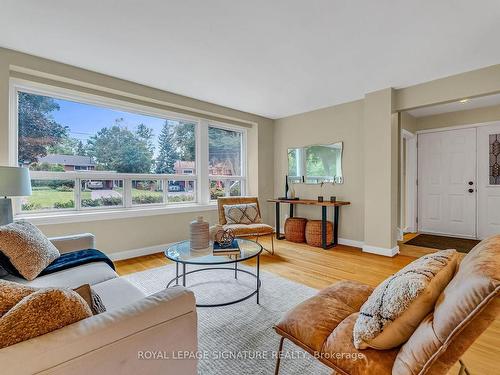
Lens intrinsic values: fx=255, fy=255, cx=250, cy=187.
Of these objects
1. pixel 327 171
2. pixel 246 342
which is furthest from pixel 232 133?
pixel 246 342

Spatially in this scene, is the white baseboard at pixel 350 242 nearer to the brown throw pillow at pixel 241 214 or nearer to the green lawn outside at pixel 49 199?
the brown throw pillow at pixel 241 214

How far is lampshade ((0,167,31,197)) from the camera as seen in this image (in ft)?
7.01

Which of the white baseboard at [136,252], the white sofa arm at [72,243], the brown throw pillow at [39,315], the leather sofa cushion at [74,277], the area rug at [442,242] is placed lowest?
the area rug at [442,242]

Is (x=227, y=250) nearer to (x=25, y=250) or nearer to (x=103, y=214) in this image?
(x=25, y=250)

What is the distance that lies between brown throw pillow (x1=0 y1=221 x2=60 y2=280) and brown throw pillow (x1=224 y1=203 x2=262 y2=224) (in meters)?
2.33

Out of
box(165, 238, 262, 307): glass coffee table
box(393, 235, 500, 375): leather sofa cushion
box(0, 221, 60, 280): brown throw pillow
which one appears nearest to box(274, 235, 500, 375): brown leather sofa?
box(393, 235, 500, 375): leather sofa cushion

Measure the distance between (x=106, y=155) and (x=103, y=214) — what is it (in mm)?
811

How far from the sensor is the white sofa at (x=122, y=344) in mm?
732

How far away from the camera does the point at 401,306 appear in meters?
0.90

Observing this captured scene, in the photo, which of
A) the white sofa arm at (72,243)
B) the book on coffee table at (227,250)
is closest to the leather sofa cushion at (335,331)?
the book on coffee table at (227,250)

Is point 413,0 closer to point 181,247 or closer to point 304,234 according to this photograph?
point 181,247

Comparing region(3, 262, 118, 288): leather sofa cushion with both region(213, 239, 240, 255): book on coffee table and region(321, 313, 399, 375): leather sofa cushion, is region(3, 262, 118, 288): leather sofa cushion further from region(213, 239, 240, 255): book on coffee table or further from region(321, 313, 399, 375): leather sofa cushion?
region(321, 313, 399, 375): leather sofa cushion

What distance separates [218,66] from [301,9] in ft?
4.05

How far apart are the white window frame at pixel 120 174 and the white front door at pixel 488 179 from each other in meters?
4.29
